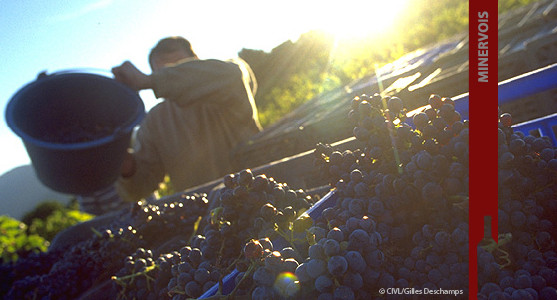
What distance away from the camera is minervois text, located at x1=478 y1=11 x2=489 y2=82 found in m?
0.28

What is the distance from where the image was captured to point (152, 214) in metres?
1.25

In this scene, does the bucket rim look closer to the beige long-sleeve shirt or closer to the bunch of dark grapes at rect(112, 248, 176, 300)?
the beige long-sleeve shirt

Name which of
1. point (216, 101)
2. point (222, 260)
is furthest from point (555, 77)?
point (216, 101)

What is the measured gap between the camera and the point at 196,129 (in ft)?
11.8

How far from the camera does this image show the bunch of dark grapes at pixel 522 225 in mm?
520

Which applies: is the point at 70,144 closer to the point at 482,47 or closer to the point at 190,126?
the point at 190,126

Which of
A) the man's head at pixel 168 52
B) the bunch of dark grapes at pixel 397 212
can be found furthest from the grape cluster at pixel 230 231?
the man's head at pixel 168 52

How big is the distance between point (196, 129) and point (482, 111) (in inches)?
136

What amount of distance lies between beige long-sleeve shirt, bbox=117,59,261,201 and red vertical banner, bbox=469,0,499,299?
A: 9.41 ft

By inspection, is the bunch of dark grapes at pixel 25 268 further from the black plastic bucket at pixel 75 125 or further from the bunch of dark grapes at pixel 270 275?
the bunch of dark grapes at pixel 270 275

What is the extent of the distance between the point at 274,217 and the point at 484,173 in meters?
0.47

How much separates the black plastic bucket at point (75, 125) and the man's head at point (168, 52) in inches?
54.8

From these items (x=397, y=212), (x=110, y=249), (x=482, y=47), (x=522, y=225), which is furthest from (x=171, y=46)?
(x=482, y=47)

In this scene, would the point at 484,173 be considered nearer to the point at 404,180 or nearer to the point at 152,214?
the point at 404,180
